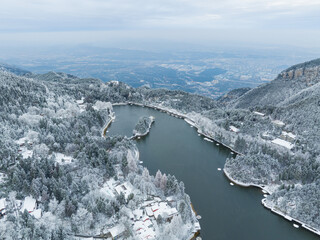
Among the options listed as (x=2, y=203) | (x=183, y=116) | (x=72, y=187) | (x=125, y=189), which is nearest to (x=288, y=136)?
(x=183, y=116)

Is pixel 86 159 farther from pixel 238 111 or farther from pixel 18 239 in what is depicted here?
pixel 238 111

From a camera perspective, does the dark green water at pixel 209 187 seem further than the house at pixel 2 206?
Yes

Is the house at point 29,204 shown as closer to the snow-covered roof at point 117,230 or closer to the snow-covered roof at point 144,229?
the snow-covered roof at point 117,230

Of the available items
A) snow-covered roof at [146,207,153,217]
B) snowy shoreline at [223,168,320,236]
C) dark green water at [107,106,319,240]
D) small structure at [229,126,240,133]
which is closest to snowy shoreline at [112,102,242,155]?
dark green water at [107,106,319,240]

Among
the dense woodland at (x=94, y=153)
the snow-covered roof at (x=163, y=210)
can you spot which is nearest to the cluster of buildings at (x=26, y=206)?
the dense woodland at (x=94, y=153)

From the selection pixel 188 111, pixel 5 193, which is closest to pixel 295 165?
pixel 188 111

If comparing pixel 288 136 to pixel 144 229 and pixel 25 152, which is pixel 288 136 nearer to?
pixel 144 229
